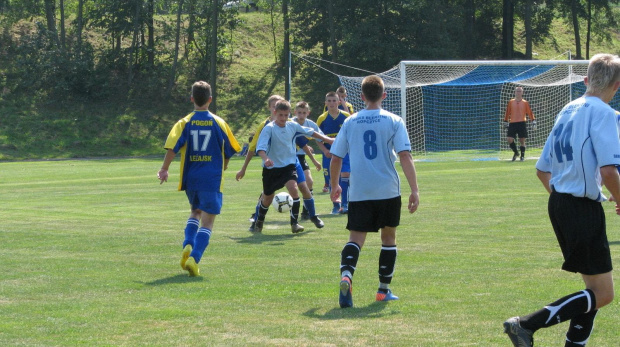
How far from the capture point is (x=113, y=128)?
4325cm

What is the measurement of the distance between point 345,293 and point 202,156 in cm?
271

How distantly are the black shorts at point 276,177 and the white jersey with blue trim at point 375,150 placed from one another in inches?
208

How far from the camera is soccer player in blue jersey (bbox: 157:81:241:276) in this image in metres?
8.62

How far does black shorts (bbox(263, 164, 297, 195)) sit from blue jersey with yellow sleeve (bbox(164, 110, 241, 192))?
10.9ft

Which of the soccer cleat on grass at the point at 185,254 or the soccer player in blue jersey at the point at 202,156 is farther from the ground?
the soccer player in blue jersey at the point at 202,156

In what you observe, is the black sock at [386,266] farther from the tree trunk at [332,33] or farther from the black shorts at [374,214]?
the tree trunk at [332,33]

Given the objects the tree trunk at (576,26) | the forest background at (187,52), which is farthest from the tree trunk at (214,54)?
the tree trunk at (576,26)

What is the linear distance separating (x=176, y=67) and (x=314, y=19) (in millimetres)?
8648

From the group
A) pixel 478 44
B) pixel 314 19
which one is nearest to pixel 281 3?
pixel 314 19

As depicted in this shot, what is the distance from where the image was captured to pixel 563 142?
4871 millimetres

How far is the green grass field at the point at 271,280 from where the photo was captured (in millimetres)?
5812

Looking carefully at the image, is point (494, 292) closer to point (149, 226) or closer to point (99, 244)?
point (99, 244)

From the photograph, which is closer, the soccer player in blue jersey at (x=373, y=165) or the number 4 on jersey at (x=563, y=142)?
the number 4 on jersey at (x=563, y=142)

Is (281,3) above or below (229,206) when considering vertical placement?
above
